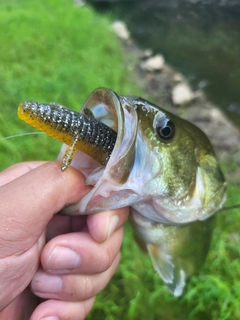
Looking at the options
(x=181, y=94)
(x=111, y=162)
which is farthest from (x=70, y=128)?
(x=181, y=94)

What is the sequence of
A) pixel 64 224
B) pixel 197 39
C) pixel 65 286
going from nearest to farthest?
pixel 65 286 < pixel 64 224 < pixel 197 39

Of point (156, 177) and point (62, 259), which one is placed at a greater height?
point (156, 177)

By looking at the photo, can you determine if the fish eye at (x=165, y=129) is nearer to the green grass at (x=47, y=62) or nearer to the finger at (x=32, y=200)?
the finger at (x=32, y=200)

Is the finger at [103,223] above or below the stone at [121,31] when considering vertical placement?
above

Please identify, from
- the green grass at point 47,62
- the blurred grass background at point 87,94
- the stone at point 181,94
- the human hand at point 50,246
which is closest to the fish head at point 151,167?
the human hand at point 50,246

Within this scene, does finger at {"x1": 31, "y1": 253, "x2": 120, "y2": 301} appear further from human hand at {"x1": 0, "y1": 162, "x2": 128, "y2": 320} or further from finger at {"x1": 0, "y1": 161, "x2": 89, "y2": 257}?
finger at {"x1": 0, "y1": 161, "x2": 89, "y2": 257}

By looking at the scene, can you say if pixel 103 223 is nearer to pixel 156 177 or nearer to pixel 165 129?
pixel 156 177

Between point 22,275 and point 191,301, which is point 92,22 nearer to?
point 191,301
